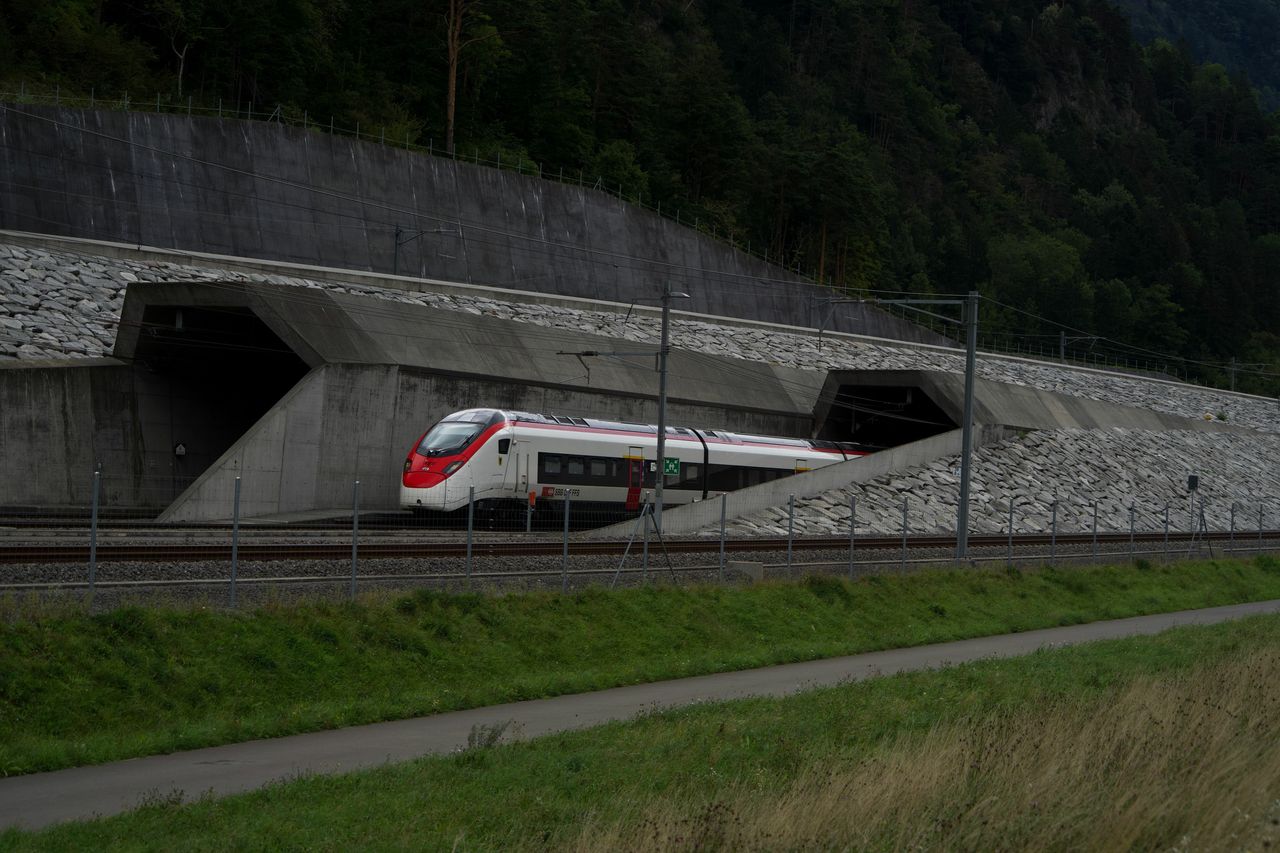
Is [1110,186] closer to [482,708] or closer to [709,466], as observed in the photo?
[709,466]

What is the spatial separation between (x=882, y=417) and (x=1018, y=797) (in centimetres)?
4323

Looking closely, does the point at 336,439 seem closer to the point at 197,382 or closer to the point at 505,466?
the point at 505,466

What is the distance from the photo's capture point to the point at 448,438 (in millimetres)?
32781

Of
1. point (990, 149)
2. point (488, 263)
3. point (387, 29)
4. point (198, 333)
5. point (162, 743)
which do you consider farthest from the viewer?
point (990, 149)

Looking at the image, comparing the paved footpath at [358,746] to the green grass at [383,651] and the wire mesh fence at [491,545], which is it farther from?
the wire mesh fence at [491,545]

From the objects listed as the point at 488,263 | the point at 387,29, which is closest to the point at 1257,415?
the point at 488,263

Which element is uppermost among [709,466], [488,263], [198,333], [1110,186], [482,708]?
[1110,186]

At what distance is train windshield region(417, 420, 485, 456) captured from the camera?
32.6m

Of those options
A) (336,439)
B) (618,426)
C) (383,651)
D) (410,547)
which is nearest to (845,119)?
(618,426)

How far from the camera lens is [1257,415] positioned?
81688mm

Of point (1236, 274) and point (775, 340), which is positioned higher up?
point (1236, 274)

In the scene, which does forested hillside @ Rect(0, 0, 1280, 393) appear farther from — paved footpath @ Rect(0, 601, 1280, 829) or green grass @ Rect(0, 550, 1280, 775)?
paved footpath @ Rect(0, 601, 1280, 829)

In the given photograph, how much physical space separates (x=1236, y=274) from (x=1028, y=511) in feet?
364

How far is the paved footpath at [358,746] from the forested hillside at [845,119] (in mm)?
47913
